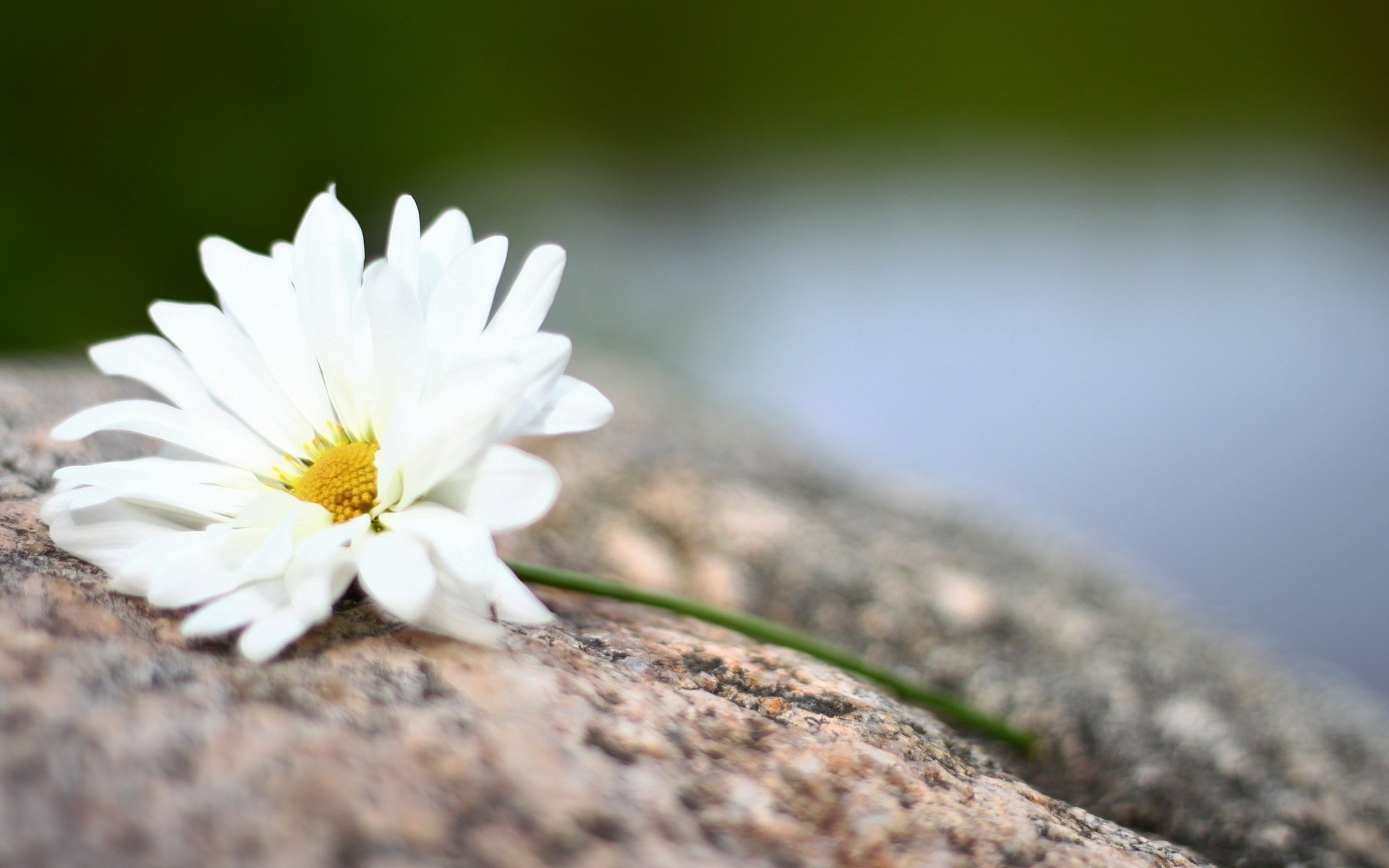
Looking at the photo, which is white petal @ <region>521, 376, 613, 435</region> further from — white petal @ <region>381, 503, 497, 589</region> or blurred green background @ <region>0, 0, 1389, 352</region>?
blurred green background @ <region>0, 0, 1389, 352</region>

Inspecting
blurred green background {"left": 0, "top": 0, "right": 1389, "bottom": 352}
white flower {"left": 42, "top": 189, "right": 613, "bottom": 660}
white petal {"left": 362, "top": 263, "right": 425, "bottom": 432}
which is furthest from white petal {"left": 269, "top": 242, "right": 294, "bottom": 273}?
blurred green background {"left": 0, "top": 0, "right": 1389, "bottom": 352}

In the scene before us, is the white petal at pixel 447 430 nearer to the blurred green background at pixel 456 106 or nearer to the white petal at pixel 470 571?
the white petal at pixel 470 571

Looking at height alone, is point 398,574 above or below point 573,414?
below

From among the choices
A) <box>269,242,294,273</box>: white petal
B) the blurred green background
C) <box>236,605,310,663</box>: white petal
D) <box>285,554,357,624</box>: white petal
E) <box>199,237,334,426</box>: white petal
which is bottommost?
<box>236,605,310,663</box>: white petal

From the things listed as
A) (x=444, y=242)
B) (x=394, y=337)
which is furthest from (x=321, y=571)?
(x=444, y=242)

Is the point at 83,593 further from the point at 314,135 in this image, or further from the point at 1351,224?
the point at 1351,224

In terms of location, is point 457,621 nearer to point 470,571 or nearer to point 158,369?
point 470,571
